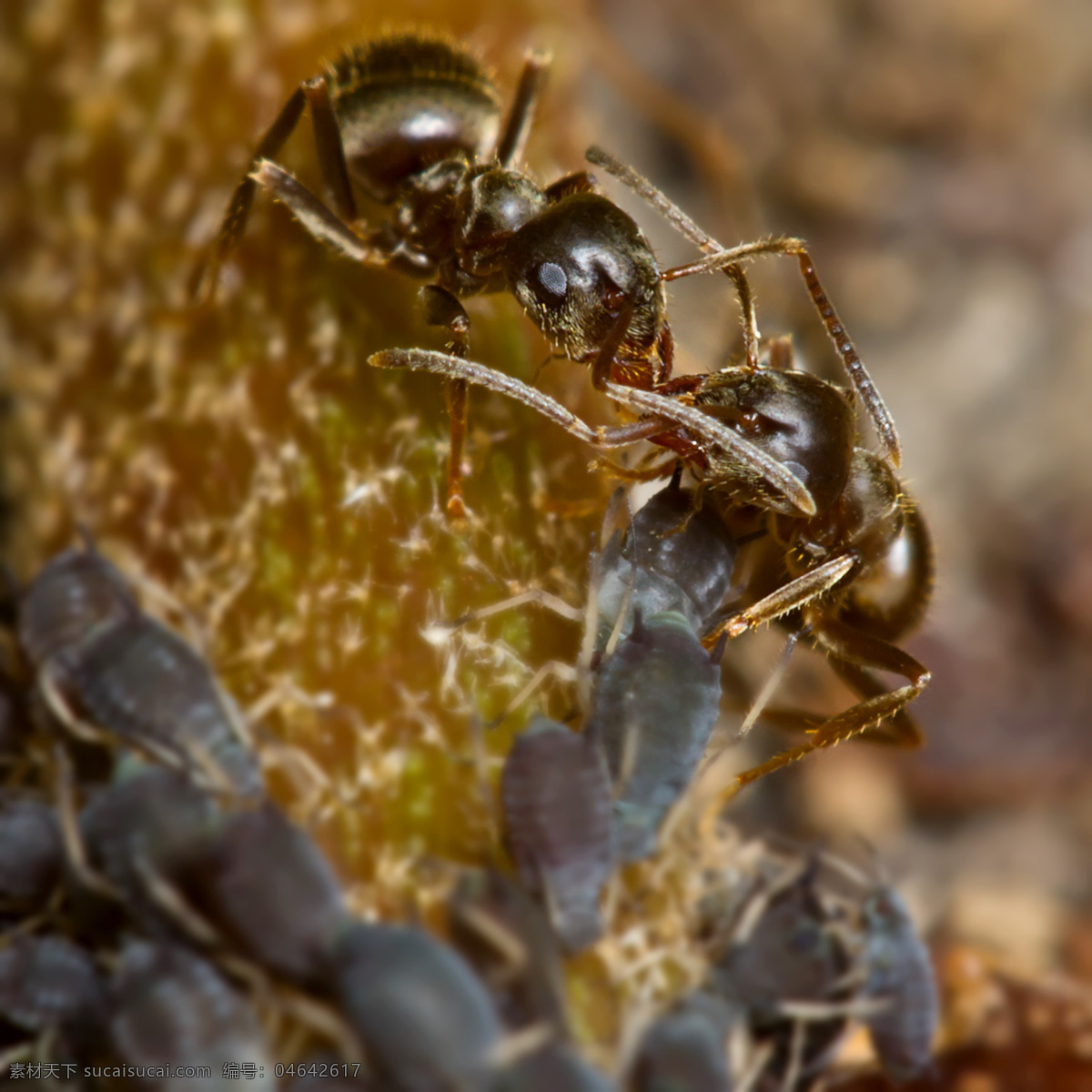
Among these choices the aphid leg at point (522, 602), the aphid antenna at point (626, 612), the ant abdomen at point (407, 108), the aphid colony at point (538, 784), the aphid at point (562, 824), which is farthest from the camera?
the ant abdomen at point (407, 108)

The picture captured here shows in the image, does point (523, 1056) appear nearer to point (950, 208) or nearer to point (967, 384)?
point (967, 384)

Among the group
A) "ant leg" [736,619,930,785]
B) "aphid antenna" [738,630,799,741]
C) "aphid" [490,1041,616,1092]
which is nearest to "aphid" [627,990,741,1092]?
"aphid" [490,1041,616,1092]

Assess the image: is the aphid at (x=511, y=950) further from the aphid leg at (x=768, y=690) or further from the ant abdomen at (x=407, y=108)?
the ant abdomen at (x=407, y=108)

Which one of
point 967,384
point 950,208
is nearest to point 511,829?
point 967,384

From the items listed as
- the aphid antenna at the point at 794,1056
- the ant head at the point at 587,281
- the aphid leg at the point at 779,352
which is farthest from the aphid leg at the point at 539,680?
the aphid leg at the point at 779,352

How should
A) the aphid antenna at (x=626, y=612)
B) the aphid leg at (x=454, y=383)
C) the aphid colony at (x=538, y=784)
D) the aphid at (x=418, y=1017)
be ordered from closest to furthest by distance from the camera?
the aphid at (x=418, y=1017) < the aphid colony at (x=538, y=784) < the aphid antenna at (x=626, y=612) < the aphid leg at (x=454, y=383)

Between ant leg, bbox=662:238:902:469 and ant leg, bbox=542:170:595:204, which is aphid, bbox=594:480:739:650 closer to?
ant leg, bbox=662:238:902:469
